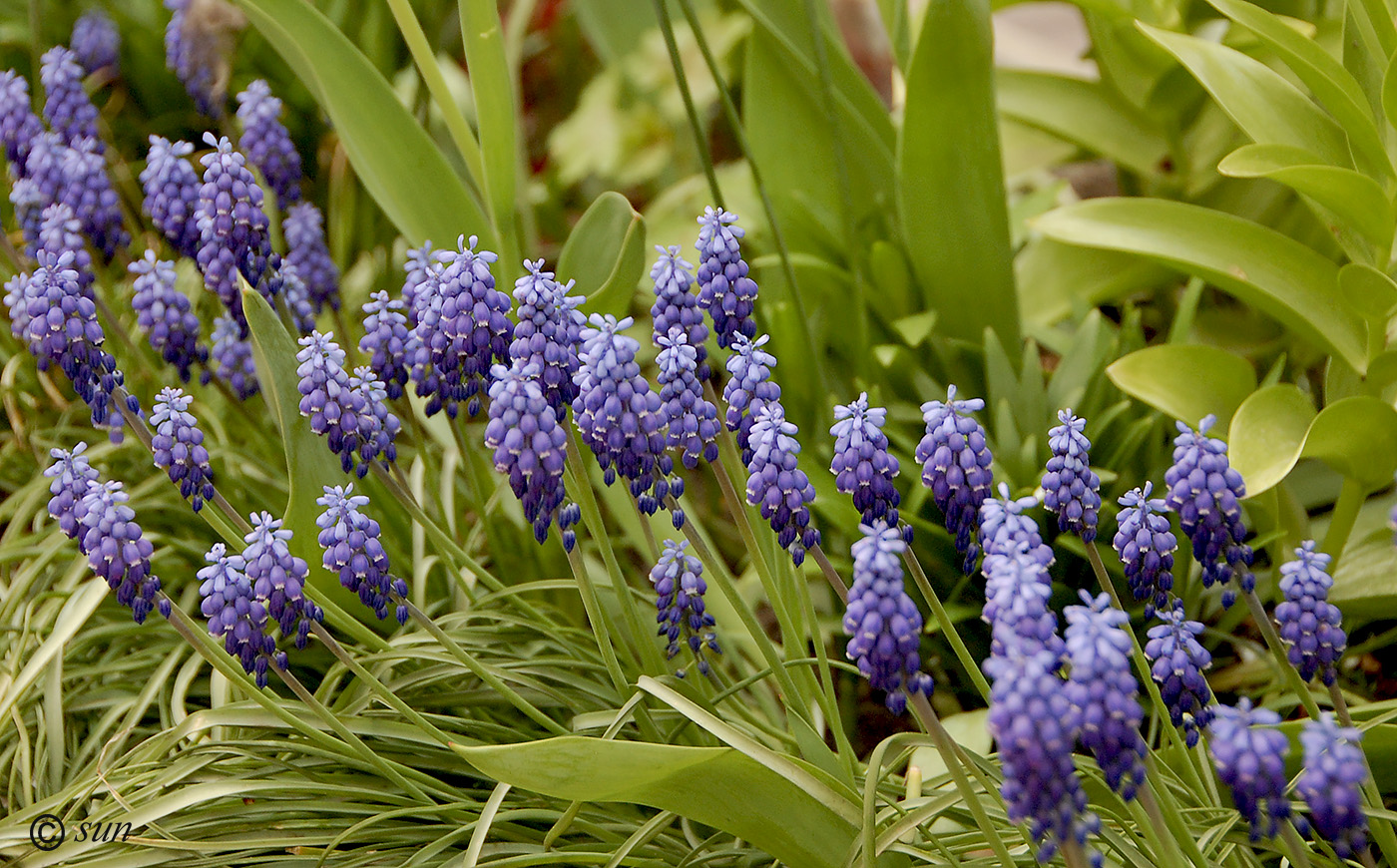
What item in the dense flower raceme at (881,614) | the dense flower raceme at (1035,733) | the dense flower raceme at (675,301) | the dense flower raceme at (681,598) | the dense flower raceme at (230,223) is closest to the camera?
the dense flower raceme at (1035,733)

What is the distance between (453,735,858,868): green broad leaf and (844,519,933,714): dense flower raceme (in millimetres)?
272

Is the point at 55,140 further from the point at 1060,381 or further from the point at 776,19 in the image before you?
the point at 1060,381

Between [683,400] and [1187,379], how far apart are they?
133cm

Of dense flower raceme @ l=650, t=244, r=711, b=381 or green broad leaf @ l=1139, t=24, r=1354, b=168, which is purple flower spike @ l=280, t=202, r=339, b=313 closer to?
dense flower raceme @ l=650, t=244, r=711, b=381

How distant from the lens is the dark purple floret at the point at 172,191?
2.02 meters

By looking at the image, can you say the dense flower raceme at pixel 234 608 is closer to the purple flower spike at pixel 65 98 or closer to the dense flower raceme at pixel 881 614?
the dense flower raceme at pixel 881 614

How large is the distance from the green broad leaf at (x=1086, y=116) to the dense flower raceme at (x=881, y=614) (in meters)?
2.15

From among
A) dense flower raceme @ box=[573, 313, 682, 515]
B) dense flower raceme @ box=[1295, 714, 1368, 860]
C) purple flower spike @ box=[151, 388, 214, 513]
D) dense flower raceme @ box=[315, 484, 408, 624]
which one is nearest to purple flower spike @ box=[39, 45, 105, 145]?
purple flower spike @ box=[151, 388, 214, 513]

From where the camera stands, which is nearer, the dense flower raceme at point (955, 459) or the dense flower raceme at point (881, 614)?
the dense flower raceme at point (881, 614)

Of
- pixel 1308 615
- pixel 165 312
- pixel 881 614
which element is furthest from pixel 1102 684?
pixel 165 312

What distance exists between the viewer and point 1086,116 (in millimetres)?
3014

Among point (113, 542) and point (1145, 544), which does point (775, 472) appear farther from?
point (113, 542)

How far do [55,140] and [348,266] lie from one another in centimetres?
141

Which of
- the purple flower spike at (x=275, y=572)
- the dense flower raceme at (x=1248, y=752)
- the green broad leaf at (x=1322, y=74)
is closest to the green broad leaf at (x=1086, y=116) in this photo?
the green broad leaf at (x=1322, y=74)
